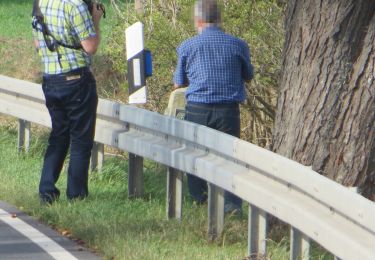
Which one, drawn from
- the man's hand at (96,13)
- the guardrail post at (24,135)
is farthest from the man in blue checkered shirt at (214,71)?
the guardrail post at (24,135)

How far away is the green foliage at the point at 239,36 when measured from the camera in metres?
12.5

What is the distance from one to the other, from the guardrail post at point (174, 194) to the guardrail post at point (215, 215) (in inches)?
22.3

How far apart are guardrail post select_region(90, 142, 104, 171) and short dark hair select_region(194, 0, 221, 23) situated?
182 cm

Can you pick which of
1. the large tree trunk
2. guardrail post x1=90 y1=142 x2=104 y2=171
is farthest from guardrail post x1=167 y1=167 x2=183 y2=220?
guardrail post x1=90 y1=142 x2=104 y2=171

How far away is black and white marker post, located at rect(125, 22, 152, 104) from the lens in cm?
1079

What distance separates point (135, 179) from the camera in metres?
10.2

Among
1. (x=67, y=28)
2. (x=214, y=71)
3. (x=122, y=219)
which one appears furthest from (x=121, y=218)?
(x=67, y=28)

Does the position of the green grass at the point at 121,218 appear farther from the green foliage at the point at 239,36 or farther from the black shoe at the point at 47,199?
the green foliage at the point at 239,36

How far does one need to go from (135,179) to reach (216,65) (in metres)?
1.18

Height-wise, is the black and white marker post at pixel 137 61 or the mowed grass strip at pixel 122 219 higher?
the black and white marker post at pixel 137 61

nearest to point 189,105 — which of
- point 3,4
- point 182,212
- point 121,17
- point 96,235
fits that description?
point 182,212

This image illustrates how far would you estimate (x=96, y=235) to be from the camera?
870 cm

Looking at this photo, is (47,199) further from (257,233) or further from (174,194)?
(257,233)

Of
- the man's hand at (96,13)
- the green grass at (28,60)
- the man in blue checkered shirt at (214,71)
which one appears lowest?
the green grass at (28,60)
